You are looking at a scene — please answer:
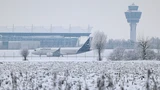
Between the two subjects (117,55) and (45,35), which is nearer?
(117,55)

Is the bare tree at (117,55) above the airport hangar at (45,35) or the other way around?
the other way around

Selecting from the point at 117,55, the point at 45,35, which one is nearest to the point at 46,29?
the point at 45,35

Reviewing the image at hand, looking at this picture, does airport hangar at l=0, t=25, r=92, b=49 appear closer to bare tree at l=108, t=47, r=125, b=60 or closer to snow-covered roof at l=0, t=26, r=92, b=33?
snow-covered roof at l=0, t=26, r=92, b=33

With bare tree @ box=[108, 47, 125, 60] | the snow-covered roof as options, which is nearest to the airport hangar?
the snow-covered roof

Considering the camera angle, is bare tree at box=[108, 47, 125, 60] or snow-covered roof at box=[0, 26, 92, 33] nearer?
A: bare tree at box=[108, 47, 125, 60]

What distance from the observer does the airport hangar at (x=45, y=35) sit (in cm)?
16725

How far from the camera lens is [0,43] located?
6275 inches

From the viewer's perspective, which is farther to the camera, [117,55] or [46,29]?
[46,29]

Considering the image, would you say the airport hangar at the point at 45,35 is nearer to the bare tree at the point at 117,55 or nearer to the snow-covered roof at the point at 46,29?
the snow-covered roof at the point at 46,29

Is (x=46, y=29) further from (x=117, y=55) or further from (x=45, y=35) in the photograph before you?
(x=117, y=55)

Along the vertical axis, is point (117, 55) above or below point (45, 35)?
below

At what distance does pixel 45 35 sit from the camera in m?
179

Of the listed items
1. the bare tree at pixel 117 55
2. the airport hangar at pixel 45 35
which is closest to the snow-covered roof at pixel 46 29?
the airport hangar at pixel 45 35

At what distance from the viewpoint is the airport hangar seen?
167 meters
